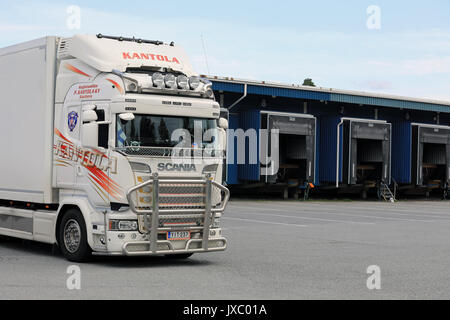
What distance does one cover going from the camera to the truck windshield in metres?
11.1

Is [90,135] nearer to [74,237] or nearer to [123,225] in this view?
[123,225]

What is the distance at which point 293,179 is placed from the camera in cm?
3634

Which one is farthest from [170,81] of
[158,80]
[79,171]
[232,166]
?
[232,166]

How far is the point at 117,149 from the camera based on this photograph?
11.1 metres

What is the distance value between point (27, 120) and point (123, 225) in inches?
125

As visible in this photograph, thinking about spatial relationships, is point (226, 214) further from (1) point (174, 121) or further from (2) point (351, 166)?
(2) point (351, 166)

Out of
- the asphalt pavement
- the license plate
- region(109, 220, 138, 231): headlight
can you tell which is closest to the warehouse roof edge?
the asphalt pavement

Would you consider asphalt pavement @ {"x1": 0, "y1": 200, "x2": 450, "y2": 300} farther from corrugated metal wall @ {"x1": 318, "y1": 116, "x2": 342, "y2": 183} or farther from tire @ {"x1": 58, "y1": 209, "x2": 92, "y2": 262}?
corrugated metal wall @ {"x1": 318, "y1": 116, "x2": 342, "y2": 183}

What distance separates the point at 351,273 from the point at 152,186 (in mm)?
3325

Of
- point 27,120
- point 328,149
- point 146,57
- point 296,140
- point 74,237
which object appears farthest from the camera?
point 328,149

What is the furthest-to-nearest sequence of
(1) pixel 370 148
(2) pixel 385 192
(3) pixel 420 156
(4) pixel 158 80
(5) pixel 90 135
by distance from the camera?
1. (3) pixel 420 156
2. (1) pixel 370 148
3. (2) pixel 385 192
4. (4) pixel 158 80
5. (5) pixel 90 135

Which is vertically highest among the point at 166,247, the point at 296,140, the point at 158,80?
the point at 158,80
